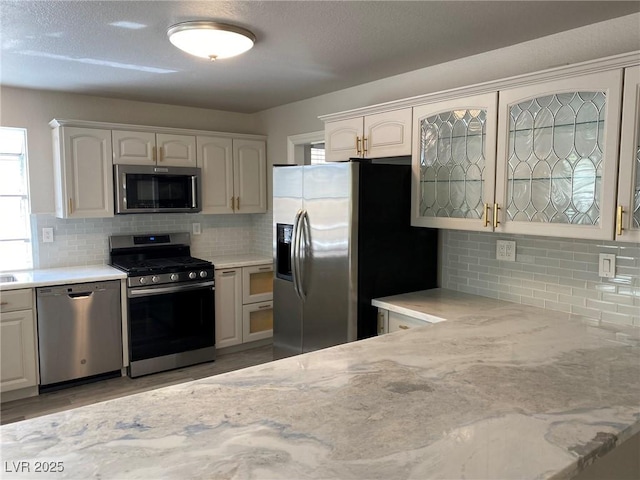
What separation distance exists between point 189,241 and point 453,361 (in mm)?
3598

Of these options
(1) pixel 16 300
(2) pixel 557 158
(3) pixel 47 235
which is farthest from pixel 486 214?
(3) pixel 47 235

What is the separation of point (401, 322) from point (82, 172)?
288cm

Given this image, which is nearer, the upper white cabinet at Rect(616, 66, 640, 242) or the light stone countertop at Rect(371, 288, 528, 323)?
the upper white cabinet at Rect(616, 66, 640, 242)

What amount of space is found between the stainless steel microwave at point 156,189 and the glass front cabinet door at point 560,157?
2.90m

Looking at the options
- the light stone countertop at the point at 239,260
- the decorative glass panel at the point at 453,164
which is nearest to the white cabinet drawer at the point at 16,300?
the light stone countertop at the point at 239,260

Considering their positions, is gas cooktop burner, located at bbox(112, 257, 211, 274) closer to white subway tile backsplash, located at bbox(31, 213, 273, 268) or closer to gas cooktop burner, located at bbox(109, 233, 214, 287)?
gas cooktop burner, located at bbox(109, 233, 214, 287)

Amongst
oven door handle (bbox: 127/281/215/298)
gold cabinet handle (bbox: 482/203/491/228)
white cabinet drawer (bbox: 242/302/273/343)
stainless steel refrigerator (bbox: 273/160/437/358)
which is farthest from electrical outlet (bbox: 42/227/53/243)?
gold cabinet handle (bbox: 482/203/491/228)

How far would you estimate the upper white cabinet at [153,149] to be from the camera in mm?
4105

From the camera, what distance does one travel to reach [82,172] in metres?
3.94

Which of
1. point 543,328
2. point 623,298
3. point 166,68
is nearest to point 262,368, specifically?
point 543,328

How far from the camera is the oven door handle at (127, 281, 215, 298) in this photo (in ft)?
12.7

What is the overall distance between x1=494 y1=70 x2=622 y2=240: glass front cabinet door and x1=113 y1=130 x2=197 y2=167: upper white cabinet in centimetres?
295

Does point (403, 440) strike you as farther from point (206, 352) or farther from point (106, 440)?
point (206, 352)

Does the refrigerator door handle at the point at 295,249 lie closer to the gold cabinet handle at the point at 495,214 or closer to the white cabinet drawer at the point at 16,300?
the gold cabinet handle at the point at 495,214
